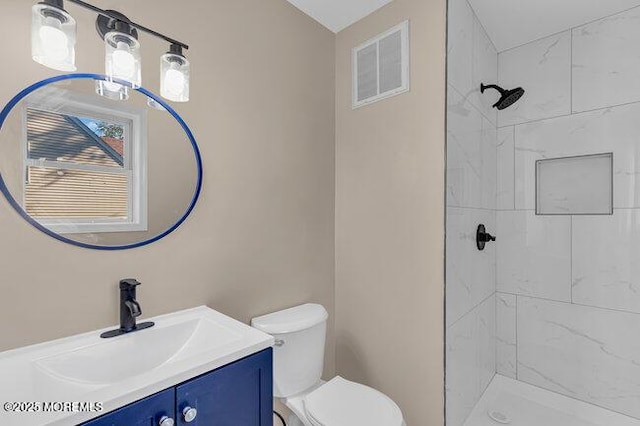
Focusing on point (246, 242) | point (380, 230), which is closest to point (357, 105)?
point (380, 230)

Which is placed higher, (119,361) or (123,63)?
(123,63)

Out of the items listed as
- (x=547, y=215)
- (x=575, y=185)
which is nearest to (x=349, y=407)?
(x=547, y=215)

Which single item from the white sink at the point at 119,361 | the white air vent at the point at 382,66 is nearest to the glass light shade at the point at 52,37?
the white sink at the point at 119,361

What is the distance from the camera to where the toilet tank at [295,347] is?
56.2 inches

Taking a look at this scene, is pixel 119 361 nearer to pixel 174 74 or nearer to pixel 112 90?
pixel 112 90

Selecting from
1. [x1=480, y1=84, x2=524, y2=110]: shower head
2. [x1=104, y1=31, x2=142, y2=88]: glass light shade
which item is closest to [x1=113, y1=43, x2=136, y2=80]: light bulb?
[x1=104, y1=31, x2=142, y2=88]: glass light shade

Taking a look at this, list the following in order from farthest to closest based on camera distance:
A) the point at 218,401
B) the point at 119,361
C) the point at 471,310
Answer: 1. the point at 471,310
2. the point at 119,361
3. the point at 218,401

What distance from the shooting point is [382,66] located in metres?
1.75

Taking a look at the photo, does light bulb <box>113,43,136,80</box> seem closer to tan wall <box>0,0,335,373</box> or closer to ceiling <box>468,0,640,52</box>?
tan wall <box>0,0,335,373</box>

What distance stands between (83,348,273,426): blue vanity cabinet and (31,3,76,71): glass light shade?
985 mm

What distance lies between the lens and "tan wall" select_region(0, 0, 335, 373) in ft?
3.13

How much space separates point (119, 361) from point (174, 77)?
3.34 feet

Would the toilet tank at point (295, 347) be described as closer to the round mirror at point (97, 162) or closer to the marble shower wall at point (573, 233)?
the round mirror at point (97, 162)

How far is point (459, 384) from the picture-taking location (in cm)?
165
